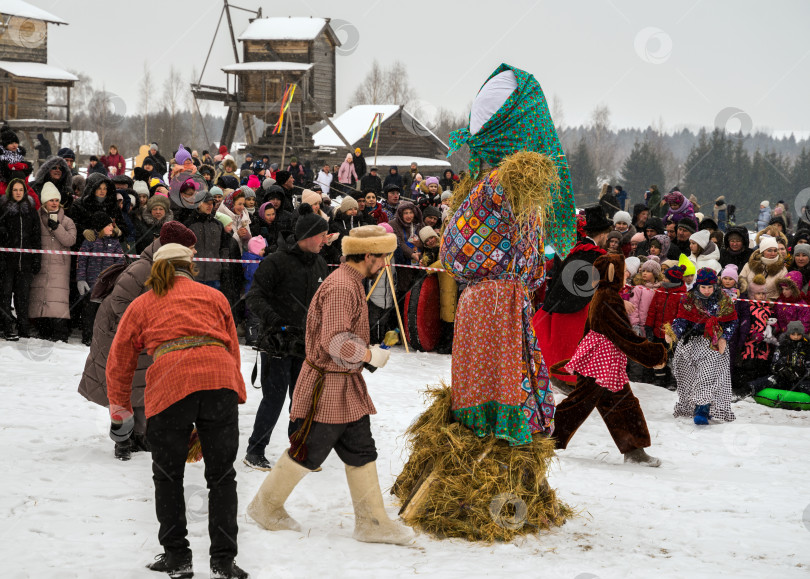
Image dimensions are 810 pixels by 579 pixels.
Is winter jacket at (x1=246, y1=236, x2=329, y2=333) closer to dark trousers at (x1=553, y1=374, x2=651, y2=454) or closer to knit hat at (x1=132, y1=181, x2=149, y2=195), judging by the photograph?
dark trousers at (x1=553, y1=374, x2=651, y2=454)

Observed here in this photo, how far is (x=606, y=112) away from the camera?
247 feet

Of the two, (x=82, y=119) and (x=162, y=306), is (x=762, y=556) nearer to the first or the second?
(x=162, y=306)

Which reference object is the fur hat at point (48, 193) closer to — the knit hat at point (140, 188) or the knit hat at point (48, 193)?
the knit hat at point (48, 193)

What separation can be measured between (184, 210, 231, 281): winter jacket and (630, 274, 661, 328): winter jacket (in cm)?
498

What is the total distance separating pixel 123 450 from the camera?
6301mm

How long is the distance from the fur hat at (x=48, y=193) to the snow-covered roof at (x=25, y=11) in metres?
34.2

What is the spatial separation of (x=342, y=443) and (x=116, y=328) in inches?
94.0

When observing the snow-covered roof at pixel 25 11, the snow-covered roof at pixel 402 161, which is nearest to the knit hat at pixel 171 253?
the snow-covered roof at pixel 402 161

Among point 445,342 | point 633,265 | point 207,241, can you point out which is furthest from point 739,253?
point 207,241

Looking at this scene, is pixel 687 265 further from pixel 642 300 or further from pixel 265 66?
pixel 265 66

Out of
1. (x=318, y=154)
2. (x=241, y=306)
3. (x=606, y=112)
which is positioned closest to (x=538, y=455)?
(x=241, y=306)

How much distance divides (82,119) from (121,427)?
285ft

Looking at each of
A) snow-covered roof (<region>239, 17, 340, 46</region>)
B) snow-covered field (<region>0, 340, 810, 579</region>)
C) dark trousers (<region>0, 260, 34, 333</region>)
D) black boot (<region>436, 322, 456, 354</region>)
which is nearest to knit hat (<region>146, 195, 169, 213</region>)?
dark trousers (<region>0, 260, 34, 333</region>)

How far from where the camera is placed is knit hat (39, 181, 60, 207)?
9914mm
